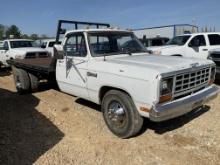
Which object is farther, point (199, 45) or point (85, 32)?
point (199, 45)

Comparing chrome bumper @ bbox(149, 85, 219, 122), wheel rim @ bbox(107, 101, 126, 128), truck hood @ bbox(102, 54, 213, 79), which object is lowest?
wheel rim @ bbox(107, 101, 126, 128)

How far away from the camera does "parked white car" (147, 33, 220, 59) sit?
1041 centimetres

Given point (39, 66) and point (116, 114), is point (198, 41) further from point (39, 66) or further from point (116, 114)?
point (116, 114)

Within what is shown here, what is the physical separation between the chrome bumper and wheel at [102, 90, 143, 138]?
46cm

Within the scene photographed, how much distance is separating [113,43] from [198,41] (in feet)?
20.2

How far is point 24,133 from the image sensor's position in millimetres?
5098

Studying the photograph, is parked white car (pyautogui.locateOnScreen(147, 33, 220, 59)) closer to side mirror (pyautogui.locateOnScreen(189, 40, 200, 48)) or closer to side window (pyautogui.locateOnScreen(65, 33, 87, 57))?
side mirror (pyautogui.locateOnScreen(189, 40, 200, 48))

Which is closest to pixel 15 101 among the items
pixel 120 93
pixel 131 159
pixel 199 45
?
pixel 120 93

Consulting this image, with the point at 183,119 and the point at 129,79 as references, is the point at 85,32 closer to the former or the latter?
the point at 129,79

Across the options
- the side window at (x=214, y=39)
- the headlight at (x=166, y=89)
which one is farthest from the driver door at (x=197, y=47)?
the headlight at (x=166, y=89)

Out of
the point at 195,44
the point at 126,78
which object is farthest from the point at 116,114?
the point at 195,44

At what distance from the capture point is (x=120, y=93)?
14.9 ft

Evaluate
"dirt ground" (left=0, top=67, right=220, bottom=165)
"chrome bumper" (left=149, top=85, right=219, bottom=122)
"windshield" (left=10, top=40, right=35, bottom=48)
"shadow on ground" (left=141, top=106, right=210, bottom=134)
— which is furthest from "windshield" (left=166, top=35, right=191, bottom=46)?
"windshield" (left=10, top=40, right=35, bottom=48)

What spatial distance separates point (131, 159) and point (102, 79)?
157 cm
